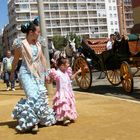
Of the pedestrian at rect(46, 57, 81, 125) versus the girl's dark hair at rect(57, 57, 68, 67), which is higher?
the girl's dark hair at rect(57, 57, 68, 67)

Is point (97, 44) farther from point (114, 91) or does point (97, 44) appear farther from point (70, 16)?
point (70, 16)

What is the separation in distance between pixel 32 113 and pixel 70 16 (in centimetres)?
Answer: 13724

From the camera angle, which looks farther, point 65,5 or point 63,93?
point 65,5

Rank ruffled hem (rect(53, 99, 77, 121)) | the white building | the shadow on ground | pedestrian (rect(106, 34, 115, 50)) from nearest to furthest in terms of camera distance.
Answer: ruffled hem (rect(53, 99, 77, 121)) < the shadow on ground < pedestrian (rect(106, 34, 115, 50)) < the white building

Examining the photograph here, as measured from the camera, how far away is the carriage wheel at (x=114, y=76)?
637 inches

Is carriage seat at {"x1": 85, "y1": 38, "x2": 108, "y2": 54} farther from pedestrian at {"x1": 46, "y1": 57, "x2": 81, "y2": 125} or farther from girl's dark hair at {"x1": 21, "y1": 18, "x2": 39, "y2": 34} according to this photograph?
girl's dark hair at {"x1": 21, "y1": 18, "x2": 39, "y2": 34}

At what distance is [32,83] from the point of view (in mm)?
8969

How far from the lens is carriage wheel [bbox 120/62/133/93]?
14.2 meters

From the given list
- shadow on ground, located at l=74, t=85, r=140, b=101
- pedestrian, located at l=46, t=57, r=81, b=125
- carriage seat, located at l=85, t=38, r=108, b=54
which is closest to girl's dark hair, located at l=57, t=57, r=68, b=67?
pedestrian, located at l=46, t=57, r=81, b=125

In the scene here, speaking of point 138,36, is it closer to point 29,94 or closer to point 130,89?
point 130,89

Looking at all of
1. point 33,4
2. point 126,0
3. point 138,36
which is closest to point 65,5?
point 33,4

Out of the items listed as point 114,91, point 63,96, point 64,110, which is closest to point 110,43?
point 114,91

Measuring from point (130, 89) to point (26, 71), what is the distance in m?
5.77

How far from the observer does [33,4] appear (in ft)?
457
